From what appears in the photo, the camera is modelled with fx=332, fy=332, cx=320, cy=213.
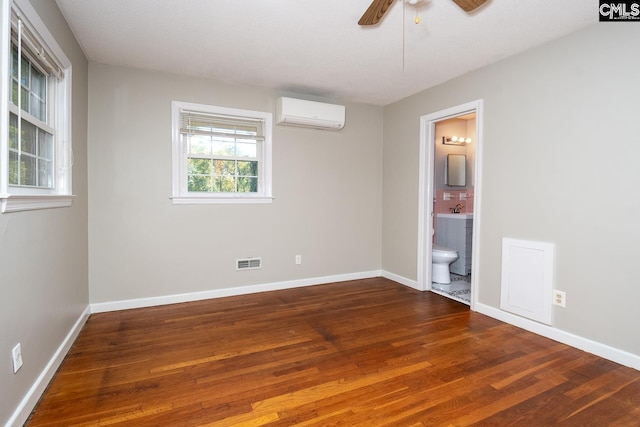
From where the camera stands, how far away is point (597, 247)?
2416 mm

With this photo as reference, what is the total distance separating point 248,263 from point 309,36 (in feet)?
8.09

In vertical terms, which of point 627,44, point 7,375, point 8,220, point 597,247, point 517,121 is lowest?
point 7,375

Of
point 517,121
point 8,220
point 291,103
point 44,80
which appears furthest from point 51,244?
point 517,121

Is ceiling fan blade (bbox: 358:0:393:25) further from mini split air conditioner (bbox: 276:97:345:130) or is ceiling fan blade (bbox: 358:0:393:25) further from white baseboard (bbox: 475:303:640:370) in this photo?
white baseboard (bbox: 475:303:640:370)

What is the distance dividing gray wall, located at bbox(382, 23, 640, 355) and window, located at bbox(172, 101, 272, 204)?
7.51 feet

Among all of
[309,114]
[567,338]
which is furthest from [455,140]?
[567,338]

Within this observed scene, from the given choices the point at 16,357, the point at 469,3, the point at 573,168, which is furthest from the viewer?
the point at 573,168

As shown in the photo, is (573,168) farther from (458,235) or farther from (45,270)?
(45,270)

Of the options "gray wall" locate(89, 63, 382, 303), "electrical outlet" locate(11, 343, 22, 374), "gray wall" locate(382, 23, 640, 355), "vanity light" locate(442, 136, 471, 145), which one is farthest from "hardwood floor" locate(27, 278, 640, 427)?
"vanity light" locate(442, 136, 471, 145)

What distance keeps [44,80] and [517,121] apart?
371 centimetres

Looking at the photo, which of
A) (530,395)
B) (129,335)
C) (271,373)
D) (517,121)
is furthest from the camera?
(517,121)

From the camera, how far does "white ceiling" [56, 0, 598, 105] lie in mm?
2270

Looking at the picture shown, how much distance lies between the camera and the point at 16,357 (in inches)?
64.4

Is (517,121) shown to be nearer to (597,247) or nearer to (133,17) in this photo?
(597,247)
